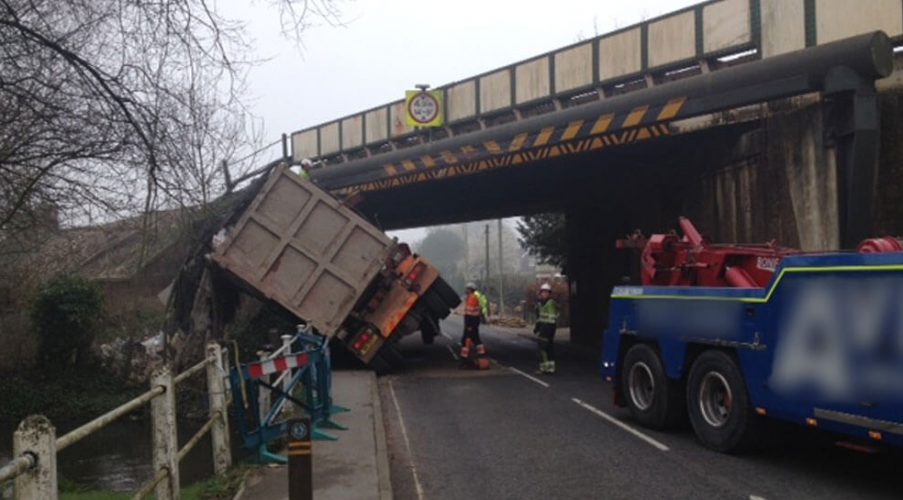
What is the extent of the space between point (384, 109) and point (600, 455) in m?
16.2

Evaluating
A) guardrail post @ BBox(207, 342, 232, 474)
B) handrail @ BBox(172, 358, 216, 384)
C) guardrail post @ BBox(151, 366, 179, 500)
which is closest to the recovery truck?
guardrail post @ BBox(207, 342, 232, 474)

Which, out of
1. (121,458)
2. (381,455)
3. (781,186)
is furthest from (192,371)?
(781,186)

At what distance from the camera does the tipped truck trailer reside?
54.5ft

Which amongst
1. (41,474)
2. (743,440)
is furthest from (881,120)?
(41,474)

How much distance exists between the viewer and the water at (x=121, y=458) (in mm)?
12344

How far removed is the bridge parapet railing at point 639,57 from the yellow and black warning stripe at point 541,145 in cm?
182

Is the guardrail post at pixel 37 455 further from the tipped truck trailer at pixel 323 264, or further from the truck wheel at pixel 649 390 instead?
the tipped truck trailer at pixel 323 264

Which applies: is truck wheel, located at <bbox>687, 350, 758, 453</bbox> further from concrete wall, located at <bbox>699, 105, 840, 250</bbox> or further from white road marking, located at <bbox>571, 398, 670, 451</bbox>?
concrete wall, located at <bbox>699, 105, 840, 250</bbox>

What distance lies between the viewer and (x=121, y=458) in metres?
15.2

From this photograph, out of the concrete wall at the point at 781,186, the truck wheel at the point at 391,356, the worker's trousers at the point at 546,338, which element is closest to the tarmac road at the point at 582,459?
the worker's trousers at the point at 546,338

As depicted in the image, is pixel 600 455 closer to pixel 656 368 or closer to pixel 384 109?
pixel 656 368

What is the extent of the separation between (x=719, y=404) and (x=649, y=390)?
1.53 metres

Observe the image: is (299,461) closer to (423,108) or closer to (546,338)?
(546,338)

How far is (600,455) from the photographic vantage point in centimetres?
934
